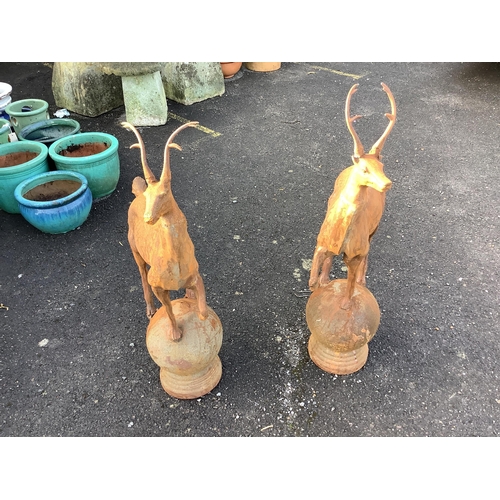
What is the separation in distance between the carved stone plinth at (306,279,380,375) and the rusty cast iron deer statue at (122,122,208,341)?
87 cm

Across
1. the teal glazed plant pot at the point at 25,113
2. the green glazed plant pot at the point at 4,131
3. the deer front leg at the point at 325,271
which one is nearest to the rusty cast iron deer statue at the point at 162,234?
the deer front leg at the point at 325,271

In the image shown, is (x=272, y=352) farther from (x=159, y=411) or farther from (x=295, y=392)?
(x=159, y=411)

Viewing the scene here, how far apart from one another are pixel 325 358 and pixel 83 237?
8.89 ft

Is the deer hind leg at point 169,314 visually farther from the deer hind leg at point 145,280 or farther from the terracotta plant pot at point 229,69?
the terracotta plant pot at point 229,69

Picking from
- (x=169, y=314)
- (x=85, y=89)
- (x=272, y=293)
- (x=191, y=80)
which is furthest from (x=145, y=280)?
(x=191, y=80)

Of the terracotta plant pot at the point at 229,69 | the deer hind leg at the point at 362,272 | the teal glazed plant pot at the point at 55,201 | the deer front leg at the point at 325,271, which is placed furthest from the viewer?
the terracotta plant pot at the point at 229,69

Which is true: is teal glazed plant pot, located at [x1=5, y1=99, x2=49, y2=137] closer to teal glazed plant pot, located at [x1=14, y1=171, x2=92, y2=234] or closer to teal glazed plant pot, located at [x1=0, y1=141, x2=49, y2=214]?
teal glazed plant pot, located at [x1=0, y1=141, x2=49, y2=214]

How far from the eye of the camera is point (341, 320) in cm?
271

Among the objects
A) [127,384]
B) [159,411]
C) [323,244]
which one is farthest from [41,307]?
[323,244]

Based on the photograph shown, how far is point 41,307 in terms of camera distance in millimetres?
3527

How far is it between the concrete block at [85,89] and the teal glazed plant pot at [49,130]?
4.17 feet

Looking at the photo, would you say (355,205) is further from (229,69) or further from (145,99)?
(229,69)

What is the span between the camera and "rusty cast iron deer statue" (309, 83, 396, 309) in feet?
6.51

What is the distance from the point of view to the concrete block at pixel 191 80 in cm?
648
